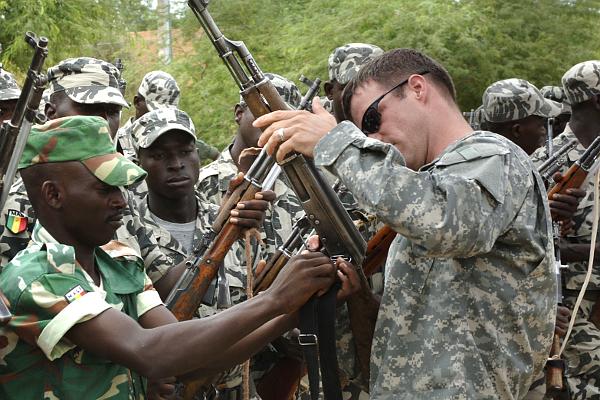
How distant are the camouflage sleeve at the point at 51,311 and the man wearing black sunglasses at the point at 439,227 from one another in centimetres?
85

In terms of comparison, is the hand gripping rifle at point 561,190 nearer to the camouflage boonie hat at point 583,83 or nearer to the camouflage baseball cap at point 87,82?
the camouflage boonie hat at point 583,83

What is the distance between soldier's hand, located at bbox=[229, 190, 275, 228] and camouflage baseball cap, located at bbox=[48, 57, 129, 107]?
131cm

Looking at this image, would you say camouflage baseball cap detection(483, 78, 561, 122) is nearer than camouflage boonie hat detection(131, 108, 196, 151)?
No

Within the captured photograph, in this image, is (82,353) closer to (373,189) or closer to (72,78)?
(373,189)

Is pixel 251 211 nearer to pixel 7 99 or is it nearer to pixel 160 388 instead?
pixel 160 388

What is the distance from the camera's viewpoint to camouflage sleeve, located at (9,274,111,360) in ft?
12.3

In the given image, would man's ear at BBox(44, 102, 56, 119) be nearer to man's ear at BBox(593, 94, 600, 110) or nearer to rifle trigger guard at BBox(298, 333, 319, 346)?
rifle trigger guard at BBox(298, 333, 319, 346)

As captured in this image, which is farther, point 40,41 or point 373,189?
point 40,41

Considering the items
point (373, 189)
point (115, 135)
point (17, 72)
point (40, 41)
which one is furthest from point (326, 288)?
point (17, 72)

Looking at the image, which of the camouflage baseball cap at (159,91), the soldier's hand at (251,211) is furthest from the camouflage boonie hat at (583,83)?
the camouflage baseball cap at (159,91)

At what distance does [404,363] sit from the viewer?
3.82m

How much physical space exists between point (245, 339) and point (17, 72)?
1320 centimetres

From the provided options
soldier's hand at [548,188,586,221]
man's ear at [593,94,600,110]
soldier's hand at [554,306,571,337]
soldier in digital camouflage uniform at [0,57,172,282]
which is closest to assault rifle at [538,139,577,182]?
soldier's hand at [548,188,586,221]

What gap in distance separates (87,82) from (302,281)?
10.6 feet
